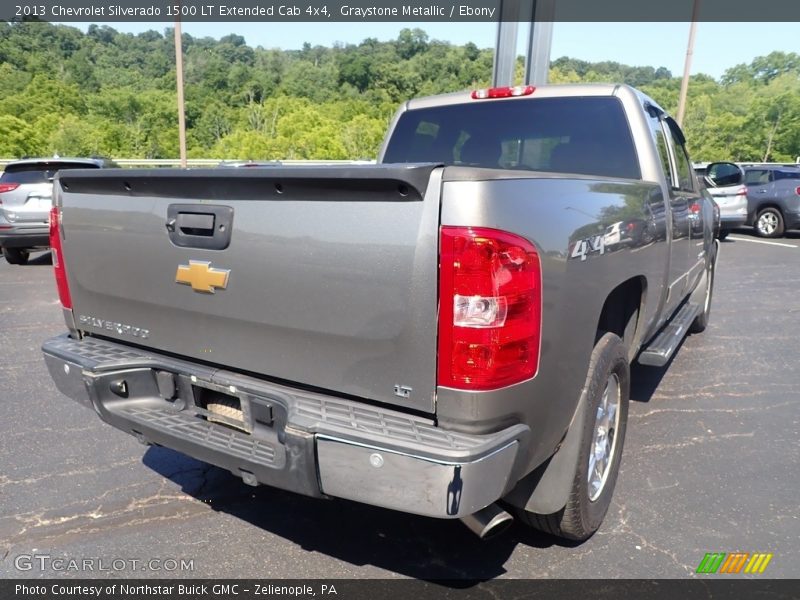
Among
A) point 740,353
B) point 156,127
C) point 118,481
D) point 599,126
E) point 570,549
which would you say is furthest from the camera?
point 156,127

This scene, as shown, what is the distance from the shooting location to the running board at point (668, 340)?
3.46m

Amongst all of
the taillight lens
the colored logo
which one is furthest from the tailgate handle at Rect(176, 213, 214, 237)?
the taillight lens

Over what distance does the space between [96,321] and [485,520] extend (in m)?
1.97

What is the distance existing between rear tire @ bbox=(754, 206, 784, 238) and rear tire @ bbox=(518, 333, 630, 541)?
14.3 m

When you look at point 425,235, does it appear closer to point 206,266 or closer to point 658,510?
point 206,266

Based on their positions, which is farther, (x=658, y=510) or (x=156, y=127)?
(x=156, y=127)

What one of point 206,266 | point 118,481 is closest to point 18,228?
point 118,481

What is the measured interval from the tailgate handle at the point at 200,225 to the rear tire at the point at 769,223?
51.8 ft

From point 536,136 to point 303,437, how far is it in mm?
2577

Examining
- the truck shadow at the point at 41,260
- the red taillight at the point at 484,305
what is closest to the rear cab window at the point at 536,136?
the red taillight at the point at 484,305

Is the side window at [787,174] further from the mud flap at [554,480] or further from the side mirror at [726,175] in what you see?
the mud flap at [554,480]

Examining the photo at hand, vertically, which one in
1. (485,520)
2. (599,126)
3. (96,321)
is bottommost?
(485,520)

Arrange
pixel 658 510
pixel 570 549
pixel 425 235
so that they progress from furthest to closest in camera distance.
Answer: pixel 658 510 < pixel 570 549 < pixel 425 235

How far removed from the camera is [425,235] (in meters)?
1.80
